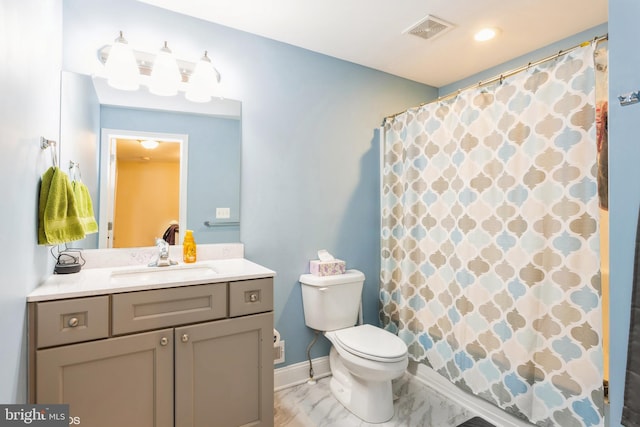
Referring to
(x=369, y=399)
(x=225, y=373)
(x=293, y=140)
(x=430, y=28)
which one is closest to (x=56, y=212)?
(x=225, y=373)

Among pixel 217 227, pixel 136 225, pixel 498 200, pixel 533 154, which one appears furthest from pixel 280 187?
pixel 533 154

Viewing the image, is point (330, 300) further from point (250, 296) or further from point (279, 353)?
point (250, 296)

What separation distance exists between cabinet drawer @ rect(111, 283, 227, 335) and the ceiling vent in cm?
190

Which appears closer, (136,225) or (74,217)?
(74,217)

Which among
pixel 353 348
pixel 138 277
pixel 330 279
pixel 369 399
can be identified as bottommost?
pixel 369 399

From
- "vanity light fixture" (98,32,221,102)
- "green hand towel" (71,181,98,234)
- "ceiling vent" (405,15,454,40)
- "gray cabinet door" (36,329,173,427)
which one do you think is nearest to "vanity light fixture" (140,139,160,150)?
"vanity light fixture" (98,32,221,102)

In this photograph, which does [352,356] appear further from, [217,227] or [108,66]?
[108,66]

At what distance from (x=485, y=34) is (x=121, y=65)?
2.19m

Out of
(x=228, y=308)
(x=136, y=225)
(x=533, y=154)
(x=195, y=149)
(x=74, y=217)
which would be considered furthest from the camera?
(x=195, y=149)

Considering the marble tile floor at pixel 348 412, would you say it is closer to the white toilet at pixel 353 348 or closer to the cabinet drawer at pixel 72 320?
the white toilet at pixel 353 348

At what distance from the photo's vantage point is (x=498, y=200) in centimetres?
184

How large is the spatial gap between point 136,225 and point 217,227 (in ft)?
1.44

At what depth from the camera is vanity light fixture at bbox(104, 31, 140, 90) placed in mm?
1692

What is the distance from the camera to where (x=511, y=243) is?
1.78 m
